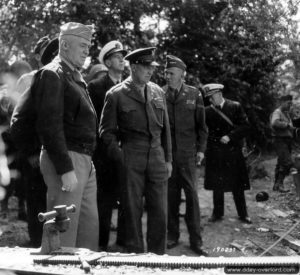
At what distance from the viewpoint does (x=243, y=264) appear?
2.71 m

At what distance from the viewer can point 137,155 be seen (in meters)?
5.73

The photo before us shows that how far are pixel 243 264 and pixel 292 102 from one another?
9.02 meters

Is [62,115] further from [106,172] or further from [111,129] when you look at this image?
[106,172]

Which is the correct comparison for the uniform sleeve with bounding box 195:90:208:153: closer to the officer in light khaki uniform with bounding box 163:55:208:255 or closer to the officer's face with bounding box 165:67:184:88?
the officer in light khaki uniform with bounding box 163:55:208:255

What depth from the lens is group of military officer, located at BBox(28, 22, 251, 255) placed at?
4.49 meters

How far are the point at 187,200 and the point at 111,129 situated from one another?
1609mm

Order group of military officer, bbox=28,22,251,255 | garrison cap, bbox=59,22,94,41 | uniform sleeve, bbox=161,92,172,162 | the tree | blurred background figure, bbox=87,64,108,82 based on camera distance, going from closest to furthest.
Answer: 1. group of military officer, bbox=28,22,251,255
2. garrison cap, bbox=59,22,94,41
3. uniform sleeve, bbox=161,92,172,162
4. blurred background figure, bbox=87,64,108,82
5. the tree

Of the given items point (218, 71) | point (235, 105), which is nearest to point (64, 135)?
point (235, 105)

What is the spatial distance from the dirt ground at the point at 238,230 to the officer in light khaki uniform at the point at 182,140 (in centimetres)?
35

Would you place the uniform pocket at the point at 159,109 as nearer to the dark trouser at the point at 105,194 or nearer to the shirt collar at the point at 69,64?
the dark trouser at the point at 105,194

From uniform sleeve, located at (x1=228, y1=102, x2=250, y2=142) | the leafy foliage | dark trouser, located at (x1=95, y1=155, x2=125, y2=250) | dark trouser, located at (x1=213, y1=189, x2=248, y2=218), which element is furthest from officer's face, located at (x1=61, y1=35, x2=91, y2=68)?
the leafy foliage

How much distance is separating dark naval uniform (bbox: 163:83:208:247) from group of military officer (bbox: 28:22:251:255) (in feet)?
0.04

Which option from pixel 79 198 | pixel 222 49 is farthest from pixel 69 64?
pixel 222 49

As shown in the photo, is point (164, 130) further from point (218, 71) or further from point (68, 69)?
point (218, 71)
